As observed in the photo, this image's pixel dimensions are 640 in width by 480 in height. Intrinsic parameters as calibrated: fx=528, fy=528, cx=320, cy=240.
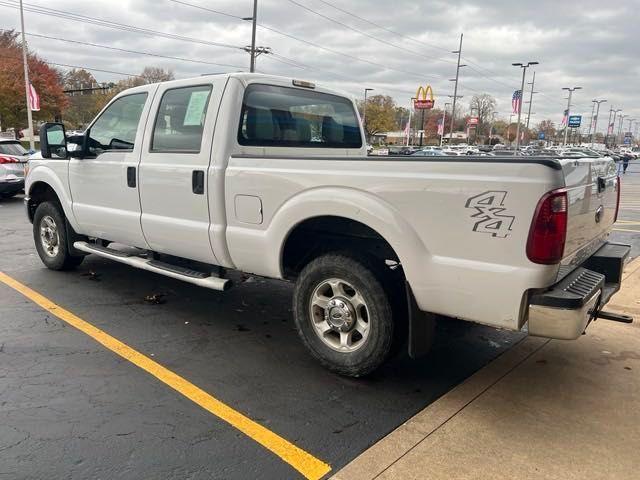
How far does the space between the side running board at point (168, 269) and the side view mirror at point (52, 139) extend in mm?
1040

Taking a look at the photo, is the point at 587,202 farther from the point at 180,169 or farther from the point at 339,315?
the point at 180,169

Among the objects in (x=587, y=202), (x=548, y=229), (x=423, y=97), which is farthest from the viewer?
(x=423, y=97)

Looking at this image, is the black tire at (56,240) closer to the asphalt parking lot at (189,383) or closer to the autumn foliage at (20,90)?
the asphalt parking lot at (189,383)

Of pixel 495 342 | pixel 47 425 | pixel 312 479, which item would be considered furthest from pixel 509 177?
pixel 47 425

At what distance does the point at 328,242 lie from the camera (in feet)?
12.7

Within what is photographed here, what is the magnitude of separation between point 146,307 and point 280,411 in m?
2.40

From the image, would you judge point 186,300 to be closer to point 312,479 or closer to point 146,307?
point 146,307

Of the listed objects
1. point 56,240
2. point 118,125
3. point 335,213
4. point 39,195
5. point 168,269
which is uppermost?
point 118,125

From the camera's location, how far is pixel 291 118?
4.67 m

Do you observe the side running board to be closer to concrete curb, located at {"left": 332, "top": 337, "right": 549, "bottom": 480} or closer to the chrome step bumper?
concrete curb, located at {"left": 332, "top": 337, "right": 549, "bottom": 480}

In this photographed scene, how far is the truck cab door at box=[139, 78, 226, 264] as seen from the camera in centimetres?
418

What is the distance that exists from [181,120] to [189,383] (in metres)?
2.21

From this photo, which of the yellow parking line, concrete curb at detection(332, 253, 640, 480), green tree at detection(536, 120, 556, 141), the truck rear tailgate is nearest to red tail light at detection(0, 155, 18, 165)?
the yellow parking line

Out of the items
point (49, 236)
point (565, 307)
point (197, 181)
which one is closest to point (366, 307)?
point (565, 307)
